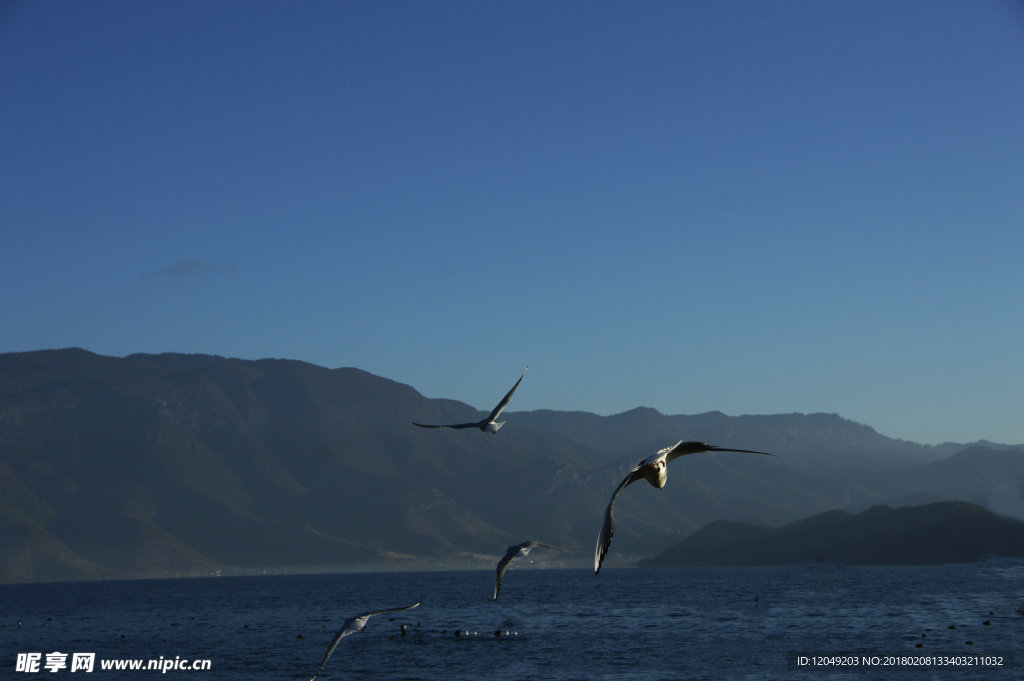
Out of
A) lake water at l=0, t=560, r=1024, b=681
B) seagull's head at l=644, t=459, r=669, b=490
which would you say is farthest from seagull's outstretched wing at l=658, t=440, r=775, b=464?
lake water at l=0, t=560, r=1024, b=681

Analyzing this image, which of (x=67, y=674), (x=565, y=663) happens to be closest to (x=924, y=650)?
(x=565, y=663)

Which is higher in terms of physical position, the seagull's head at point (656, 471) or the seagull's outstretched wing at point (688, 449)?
the seagull's outstretched wing at point (688, 449)

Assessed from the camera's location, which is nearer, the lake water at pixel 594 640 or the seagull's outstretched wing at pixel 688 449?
the seagull's outstretched wing at pixel 688 449

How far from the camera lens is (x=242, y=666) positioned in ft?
325

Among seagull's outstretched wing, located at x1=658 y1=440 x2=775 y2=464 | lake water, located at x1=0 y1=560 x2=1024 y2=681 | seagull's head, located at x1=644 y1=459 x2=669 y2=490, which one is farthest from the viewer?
lake water, located at x1=0 y1=560 x2=1024 y2=681

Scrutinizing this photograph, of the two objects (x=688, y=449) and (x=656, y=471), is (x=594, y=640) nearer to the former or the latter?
(x=656, y=471)

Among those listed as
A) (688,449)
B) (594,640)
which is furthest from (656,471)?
A: (594,640)

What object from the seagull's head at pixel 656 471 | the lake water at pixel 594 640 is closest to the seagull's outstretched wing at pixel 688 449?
the seagull's head at pixel 656 471

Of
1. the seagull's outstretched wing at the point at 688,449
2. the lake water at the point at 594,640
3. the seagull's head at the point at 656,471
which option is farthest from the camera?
the lake water at the point at 594,640

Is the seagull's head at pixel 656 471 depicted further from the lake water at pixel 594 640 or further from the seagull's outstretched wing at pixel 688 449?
the lake water at pixel 594 640

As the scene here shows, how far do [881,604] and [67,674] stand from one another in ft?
381

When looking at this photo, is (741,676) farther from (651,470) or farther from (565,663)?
(651,470)

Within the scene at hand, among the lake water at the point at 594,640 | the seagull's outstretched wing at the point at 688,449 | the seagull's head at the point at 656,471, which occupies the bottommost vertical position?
the lake water at the point at 594,640

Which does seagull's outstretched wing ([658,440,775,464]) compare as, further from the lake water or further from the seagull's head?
the lake water
